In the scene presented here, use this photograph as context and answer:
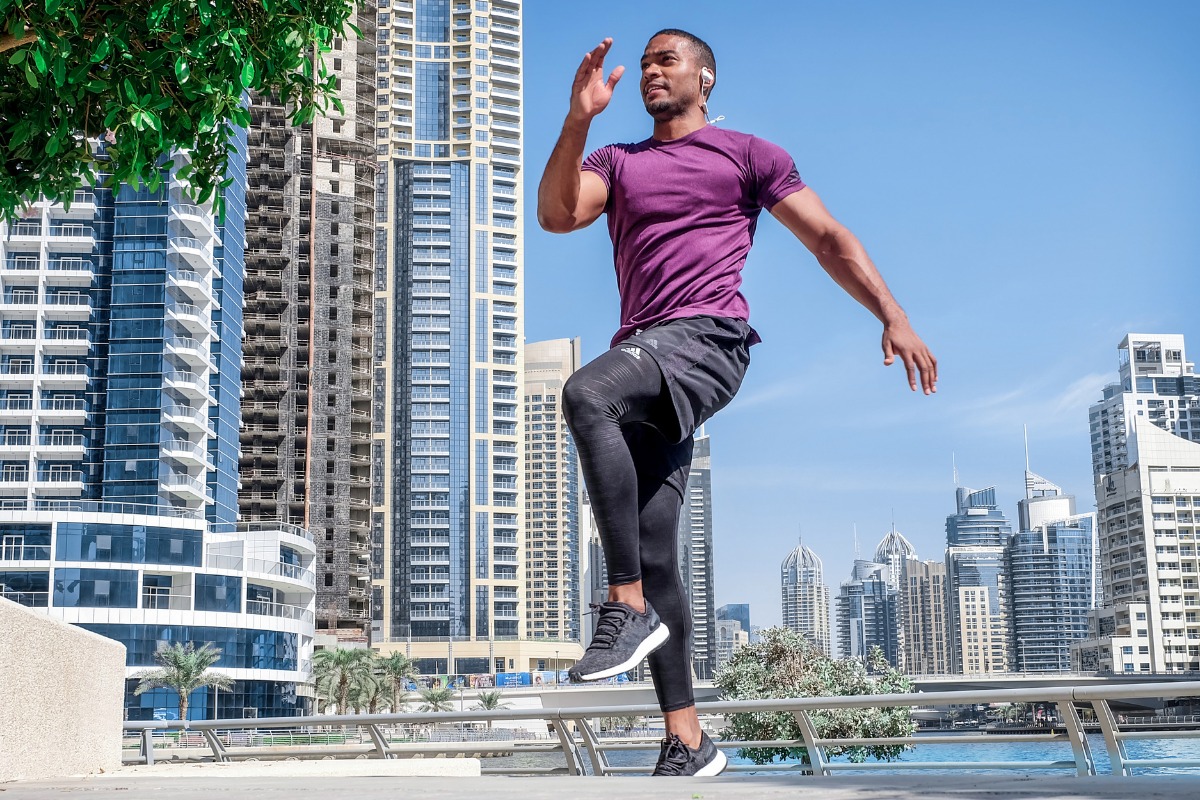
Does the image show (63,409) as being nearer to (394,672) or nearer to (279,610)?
(279,610)

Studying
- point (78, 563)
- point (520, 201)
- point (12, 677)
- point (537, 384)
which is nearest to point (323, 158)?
point (520, 201)

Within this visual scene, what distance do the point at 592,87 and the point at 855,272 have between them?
36.9 inches

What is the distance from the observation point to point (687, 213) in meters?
3.50

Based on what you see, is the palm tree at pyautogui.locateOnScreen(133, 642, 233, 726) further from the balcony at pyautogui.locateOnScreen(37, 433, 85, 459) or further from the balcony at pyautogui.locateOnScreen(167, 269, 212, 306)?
the balcony at pyautogui.locateOnScreen(167, 269, 212, 306)

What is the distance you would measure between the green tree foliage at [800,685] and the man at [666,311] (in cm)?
3837

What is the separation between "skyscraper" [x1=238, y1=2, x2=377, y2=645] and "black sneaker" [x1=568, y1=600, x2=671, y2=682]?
3557 inches

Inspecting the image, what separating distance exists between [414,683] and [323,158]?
44567 millimetres

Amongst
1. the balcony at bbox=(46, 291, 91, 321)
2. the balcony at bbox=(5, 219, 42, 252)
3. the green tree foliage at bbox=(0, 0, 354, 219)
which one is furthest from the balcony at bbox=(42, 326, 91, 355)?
the green tree foliage at bbox=(0, 0, 354, 219)

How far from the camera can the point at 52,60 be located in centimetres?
461

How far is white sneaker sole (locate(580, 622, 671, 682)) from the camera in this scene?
2.81 metres

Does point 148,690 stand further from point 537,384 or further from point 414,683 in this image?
point 537,384

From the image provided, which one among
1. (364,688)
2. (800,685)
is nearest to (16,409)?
(364,688)

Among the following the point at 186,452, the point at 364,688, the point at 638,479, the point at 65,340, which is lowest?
the point at 364,688

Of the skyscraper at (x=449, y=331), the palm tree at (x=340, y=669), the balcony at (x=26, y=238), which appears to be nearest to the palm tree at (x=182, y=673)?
the palm tree at (x=340, y=669)
